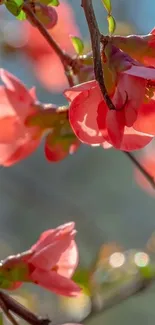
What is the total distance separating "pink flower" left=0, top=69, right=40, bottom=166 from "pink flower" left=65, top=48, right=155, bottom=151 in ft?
0.72

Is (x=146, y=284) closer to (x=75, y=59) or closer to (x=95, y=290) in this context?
(x=95, y=290)

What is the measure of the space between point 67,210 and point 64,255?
1729 mm

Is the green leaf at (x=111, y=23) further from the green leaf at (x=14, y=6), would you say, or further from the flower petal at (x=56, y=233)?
the flower petal at (x=56, y=233)

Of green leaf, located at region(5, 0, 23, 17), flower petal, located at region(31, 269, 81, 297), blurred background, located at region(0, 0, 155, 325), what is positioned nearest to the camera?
green leaf, located at region(5, 0, 23, 17)

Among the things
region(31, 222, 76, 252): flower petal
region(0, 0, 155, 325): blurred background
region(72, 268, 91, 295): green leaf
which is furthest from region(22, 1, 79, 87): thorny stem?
region(0, 0, 155, 325): blurred background

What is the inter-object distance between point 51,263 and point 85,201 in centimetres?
188

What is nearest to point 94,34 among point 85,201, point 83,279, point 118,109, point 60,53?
point 118,109

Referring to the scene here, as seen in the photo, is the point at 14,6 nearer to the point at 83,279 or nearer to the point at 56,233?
the point at 56,233

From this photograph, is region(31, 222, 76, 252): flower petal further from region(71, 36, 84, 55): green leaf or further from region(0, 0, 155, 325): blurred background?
region(0, 0, 155, 325): blurred background

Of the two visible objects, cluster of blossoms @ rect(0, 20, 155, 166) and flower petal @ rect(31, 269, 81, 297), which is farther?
flower petal @ rect(31, 269, 81, 297)

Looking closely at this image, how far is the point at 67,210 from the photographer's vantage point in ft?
8.05

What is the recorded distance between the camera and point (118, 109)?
0.50m

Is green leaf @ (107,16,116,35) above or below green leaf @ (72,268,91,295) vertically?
above

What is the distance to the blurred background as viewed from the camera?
2.29 meters
